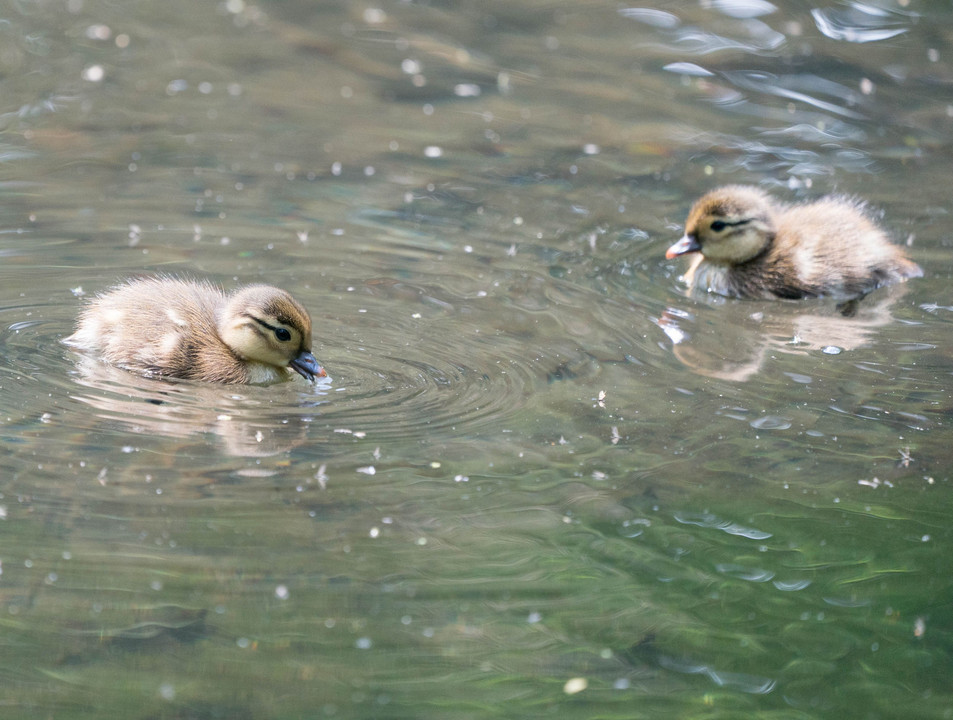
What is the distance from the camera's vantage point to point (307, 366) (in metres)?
4.89

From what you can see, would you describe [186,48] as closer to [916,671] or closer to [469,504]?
[469,504]

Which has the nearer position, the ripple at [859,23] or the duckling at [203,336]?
the duckling at [203,336]

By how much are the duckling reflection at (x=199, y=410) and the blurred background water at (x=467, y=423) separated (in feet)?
0.07

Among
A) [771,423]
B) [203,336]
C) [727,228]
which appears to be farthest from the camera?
[727,228]

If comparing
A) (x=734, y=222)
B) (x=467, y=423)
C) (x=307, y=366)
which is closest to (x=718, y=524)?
(x=467, y=423)

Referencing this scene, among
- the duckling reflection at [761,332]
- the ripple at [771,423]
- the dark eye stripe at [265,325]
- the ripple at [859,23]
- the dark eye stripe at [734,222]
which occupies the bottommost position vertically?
the duckling reflection at [761,332]

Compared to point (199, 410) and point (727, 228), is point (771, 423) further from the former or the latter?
point (199, 410)

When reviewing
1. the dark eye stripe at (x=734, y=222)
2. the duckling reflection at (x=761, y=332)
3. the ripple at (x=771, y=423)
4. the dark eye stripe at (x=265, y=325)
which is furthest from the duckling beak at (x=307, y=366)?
the dark eye stripe at (x=734, y=222)

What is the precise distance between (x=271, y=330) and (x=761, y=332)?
7.42 ft

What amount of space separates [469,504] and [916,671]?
4.58ft

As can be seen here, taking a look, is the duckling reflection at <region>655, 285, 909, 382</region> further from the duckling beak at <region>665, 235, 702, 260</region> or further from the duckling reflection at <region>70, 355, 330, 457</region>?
the duckling reflection at <region>70, 355, 330, 457</region>

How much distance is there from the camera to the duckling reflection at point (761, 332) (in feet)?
17.6

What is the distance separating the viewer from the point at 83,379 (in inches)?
191

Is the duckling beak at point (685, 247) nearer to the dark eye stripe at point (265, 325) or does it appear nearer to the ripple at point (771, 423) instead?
the ripple at point (771, 423)
